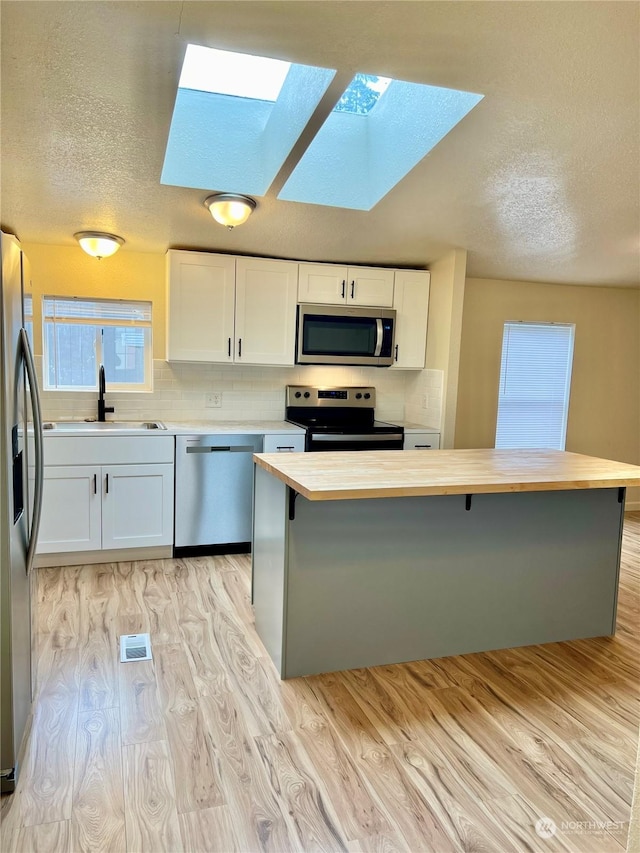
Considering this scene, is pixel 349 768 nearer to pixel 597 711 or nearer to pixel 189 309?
pixel 597 711

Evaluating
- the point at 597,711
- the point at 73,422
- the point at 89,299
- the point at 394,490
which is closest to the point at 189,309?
the point at 89,299

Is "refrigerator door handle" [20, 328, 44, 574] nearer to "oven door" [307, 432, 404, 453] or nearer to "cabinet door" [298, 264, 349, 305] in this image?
"oven door" [307, 432, 404, 453]

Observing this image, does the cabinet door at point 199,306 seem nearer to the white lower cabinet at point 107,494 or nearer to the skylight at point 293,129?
the white lower cabinet at point 107,494

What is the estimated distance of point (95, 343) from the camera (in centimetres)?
403

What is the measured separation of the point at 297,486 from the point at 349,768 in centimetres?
95

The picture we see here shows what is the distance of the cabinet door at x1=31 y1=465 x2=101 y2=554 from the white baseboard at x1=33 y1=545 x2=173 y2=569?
0.21ft

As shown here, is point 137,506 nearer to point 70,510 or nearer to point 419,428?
point 70,510

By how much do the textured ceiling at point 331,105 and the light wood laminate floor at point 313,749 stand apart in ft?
7.42

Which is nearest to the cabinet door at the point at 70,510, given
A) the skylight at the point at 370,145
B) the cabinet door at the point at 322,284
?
the cabinet door at the point at 322,284

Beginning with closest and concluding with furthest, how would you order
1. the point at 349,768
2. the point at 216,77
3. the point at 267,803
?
1. the point at 267,803
2. the point at 349,768
3. the point at 216,77

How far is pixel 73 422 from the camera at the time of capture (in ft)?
12.8

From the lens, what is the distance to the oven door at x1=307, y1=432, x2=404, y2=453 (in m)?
3.86

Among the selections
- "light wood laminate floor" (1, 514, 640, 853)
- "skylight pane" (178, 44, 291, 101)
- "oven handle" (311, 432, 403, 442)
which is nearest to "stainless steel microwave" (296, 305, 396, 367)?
"oven handle" (311, 432, 403, 442)

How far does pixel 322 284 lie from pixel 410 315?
755 mm
